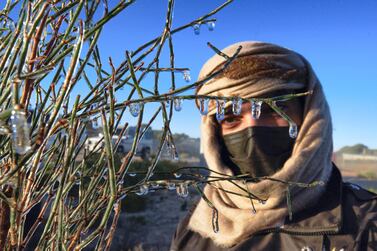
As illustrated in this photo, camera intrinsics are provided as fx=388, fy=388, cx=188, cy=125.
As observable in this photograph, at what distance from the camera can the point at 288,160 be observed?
2.19m

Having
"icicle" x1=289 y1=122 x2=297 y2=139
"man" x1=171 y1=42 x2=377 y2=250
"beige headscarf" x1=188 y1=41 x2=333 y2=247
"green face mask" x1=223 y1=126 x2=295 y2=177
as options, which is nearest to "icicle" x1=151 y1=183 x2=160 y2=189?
"icicle" x1=289 y1=122 x2=297 y2=139

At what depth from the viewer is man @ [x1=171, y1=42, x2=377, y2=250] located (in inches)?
78.2

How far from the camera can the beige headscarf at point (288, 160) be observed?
6.95 feet

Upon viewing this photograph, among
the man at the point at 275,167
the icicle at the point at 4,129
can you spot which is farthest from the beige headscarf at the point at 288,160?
the icicle at the point at 4,129

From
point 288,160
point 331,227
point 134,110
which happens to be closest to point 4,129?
point 134,110

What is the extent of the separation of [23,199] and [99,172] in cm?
18

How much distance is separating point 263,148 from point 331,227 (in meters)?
0.58

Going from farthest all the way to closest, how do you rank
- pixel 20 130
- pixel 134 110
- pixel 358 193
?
pixel 358 193 → pixel 134 110 → pixel 20 130

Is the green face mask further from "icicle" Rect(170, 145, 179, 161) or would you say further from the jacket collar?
"icicle" Rect(170, 145, 179, 161)

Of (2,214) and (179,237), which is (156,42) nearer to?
(2,214)

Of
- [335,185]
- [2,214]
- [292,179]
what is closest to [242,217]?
[292,179]

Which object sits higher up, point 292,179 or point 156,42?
point 156,42

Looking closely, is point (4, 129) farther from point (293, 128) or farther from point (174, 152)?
point (293, 128)

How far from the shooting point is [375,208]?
1.96m
